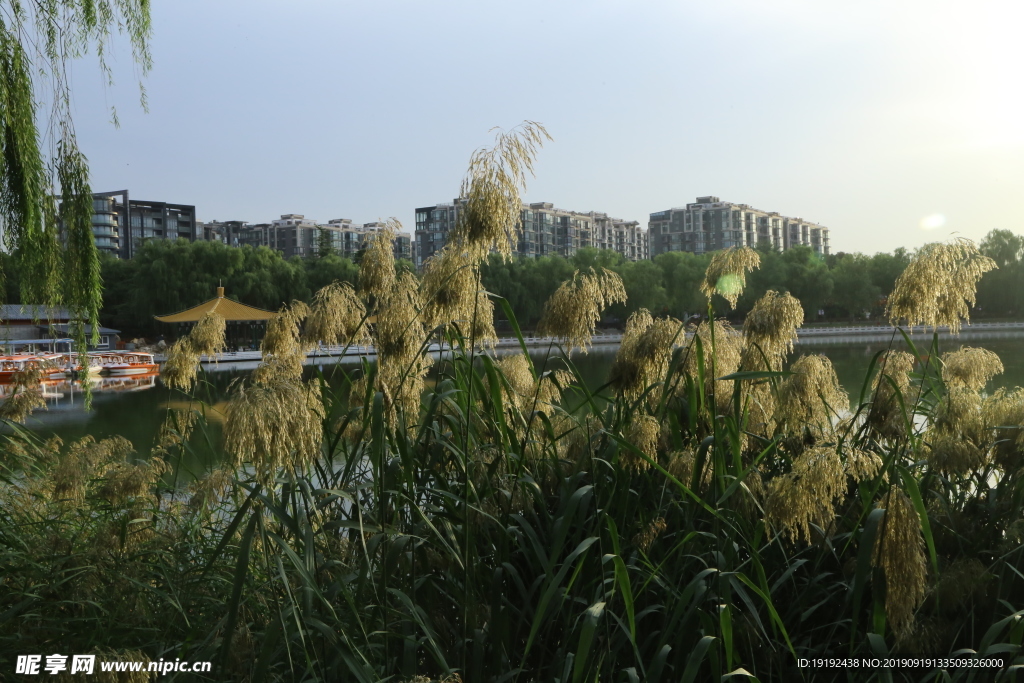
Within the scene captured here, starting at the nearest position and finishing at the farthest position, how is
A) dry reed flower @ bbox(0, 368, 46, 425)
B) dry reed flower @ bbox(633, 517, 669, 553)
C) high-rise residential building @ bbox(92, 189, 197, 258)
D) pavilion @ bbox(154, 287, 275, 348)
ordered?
dry reed flower @ bbox(633, 517, 669, 553), dry reed flower @ bbox(0, 368, 46, 425), pavilion @ bbox(154, 287, 275, 348), high-rise residential building @ bbox(92, 189, 197, 258)

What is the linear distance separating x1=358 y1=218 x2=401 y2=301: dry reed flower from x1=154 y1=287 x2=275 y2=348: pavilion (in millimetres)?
19430

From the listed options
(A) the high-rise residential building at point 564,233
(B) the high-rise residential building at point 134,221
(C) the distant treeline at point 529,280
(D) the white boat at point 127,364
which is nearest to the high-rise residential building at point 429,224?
(A) the high-rise residential building at point 564,233

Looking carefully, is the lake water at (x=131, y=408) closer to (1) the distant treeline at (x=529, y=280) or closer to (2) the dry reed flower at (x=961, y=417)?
(2) the dry reed flower at (x=961, y=417)

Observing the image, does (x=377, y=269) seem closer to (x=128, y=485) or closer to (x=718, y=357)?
(x=128, y=485)

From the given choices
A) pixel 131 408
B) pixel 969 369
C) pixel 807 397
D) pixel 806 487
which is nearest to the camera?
pixel 806 487

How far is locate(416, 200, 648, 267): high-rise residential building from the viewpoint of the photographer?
6650 cm

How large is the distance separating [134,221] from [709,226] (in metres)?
51.8

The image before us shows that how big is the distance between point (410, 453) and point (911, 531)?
0.91 m

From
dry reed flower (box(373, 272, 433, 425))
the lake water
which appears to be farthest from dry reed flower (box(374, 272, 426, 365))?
the lake water

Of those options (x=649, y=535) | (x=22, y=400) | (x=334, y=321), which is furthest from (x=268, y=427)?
(x=22, y=400)

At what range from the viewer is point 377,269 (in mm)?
1979

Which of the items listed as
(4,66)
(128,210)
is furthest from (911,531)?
(128,210)

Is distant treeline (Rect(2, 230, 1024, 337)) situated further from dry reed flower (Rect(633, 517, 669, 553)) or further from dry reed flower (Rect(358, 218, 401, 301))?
dry reed flower (Rect(633, 517, 669, 553))

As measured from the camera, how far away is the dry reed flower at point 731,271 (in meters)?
1.94
